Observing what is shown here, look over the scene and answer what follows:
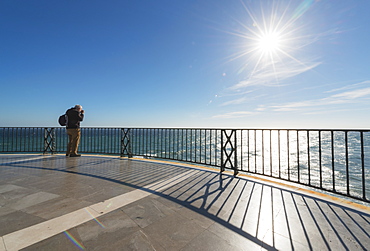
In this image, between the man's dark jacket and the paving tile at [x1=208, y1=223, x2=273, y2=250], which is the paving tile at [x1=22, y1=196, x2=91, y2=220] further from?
the man's dark jacket

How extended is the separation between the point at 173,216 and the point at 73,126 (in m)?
6.02

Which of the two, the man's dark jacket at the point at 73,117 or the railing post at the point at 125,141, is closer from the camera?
the man's dark jacket at the point at 73,117

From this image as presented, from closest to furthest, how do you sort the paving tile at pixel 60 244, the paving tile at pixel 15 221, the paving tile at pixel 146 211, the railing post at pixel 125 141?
the paving tile at pixel 60 244 → the paving tile at pixel 15 221 → the paving tile at pixel 146 211 → the railing post at pixel 125 141

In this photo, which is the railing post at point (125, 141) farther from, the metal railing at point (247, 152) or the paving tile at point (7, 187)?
the paving tile at point (7, 187)

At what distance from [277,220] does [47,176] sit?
15.8 ft

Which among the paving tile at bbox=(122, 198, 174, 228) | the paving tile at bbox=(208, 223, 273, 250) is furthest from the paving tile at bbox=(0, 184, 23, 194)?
the paving tile at bbox=(208, 223, 273, 250)

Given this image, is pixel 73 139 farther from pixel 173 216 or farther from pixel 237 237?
pixel 237 237

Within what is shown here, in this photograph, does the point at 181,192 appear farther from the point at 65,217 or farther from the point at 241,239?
the point at 65,217

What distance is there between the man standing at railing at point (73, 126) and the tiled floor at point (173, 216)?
296 cm

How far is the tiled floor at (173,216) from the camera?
1.75m

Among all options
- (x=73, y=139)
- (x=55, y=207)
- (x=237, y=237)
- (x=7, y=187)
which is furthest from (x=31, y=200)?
(x=73, y=139)

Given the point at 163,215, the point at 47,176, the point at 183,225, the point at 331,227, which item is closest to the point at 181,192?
the point at 163,215

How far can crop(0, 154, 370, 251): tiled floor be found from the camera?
5.74 feet

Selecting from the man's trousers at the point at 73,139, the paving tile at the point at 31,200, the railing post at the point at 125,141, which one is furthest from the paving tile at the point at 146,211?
the man's trousers at the point at 73,139
